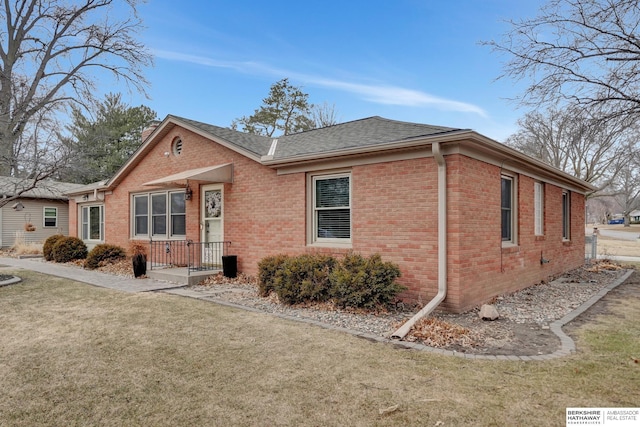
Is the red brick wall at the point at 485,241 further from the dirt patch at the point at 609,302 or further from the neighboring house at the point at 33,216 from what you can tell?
the neighboring house at the point at 33,216

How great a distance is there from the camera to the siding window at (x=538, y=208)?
32.6ft

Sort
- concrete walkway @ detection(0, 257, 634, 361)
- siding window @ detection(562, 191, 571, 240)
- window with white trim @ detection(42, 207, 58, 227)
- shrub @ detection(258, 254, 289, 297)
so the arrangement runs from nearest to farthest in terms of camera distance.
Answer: concrete walkway @ detection(0, 257, 634, 361)
shrub @ detection(258, 254, 289, 297)
siding window @ detection(562, 191, 571, 240)
window with white trim @ detection(42, 207, 58, 227)

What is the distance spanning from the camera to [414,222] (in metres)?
7.02

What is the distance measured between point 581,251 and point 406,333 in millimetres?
12018

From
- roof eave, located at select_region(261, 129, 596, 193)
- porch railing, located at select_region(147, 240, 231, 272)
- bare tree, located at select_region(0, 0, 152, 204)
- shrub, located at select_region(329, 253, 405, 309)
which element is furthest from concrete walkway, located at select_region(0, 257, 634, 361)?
bare tree, located at select_region(0, 0, 152, 204)

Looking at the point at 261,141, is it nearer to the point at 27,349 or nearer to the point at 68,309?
the point at 68,309

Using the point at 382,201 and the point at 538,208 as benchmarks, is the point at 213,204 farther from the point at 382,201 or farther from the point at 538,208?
the point at 538,208

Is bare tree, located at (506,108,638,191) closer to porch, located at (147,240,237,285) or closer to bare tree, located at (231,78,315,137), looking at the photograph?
bare tree, located at (231,78,315,137)

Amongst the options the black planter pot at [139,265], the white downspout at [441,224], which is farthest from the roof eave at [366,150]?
the black planter pot at [139,265]

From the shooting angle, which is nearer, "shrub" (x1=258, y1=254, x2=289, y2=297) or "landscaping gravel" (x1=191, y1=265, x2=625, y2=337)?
"landscaping gravel" (x1=191, y1=265, x2=625, y2=337)

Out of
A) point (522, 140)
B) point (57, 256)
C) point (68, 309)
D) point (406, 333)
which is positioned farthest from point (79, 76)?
point (522, 140)

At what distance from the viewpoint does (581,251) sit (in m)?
14.0

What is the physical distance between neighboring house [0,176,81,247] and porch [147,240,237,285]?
12980 mm

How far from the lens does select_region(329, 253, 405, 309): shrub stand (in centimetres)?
649
